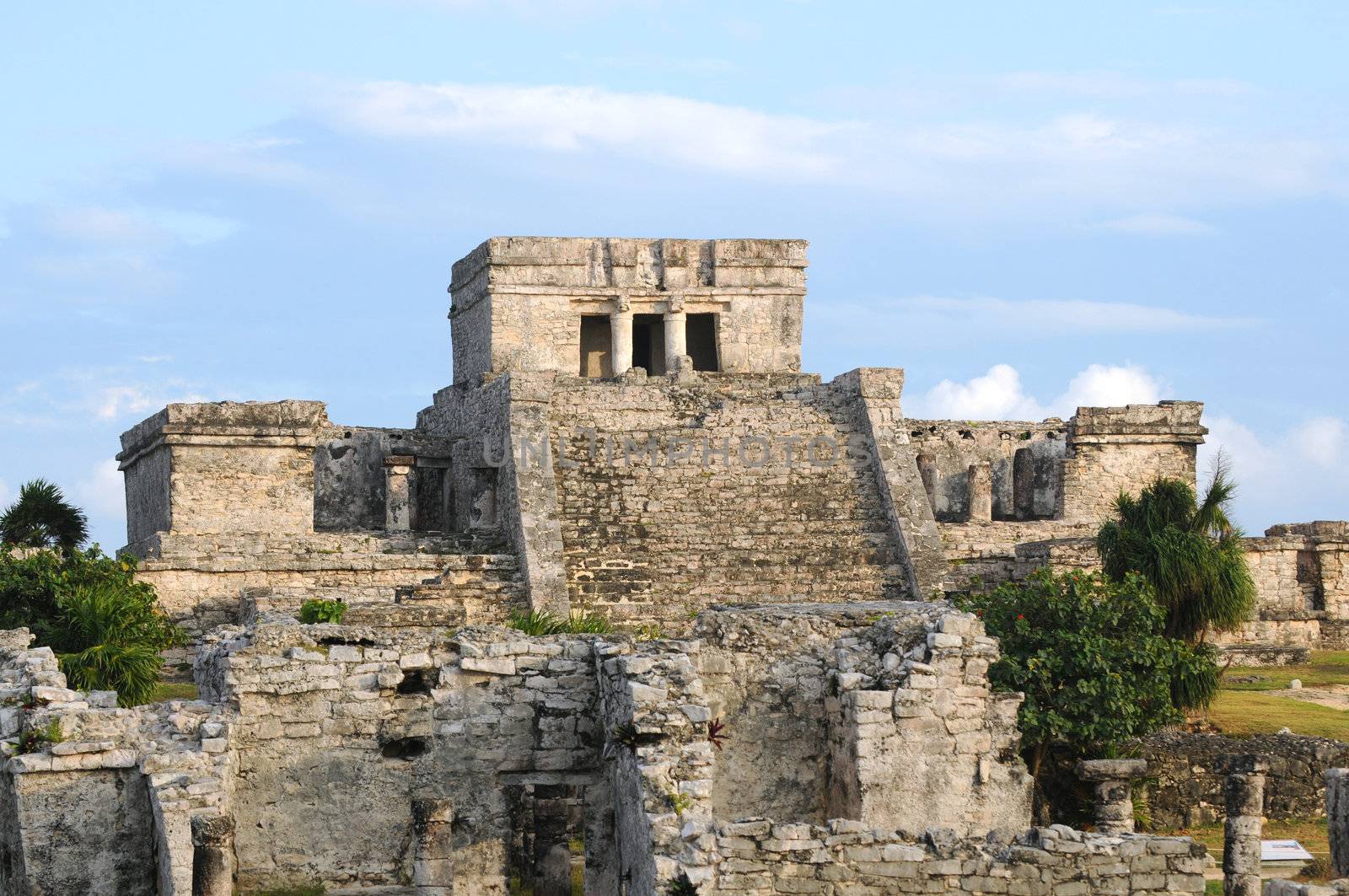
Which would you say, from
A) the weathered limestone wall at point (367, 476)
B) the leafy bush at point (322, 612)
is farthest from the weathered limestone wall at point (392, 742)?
the weathered limestone wall at point (367, 476)

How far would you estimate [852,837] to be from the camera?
40.5 ft

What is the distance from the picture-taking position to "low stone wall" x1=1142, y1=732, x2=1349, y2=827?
20078 mm

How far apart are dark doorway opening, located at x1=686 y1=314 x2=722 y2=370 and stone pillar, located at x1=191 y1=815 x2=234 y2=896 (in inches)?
912

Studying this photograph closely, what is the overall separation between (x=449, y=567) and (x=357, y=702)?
11.6m

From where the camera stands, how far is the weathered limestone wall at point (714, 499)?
26.6 metres

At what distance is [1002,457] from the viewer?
1331 inches

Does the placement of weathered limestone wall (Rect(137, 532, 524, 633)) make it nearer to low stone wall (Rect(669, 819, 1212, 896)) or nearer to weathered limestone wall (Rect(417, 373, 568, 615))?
weathered limestone wall (Rect(417, 373, 568, 615))

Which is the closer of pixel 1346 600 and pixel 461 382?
pixel 1346 600

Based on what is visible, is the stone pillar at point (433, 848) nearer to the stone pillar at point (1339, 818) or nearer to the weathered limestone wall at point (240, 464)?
the stone pillar at point (1339, 818)

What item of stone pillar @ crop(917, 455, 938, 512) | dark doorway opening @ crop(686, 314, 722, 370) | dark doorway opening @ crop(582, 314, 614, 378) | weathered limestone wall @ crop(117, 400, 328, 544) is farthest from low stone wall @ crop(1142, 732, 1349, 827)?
dark doorway opening @ crop(582, 314, 614, 378)

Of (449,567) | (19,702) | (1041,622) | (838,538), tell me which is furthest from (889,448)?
(19,702)

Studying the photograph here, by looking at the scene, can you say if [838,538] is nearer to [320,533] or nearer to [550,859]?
[320,533]

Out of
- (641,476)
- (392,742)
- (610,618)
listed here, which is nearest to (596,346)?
(641,476)

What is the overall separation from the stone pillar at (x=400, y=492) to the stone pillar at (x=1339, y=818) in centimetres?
1771
